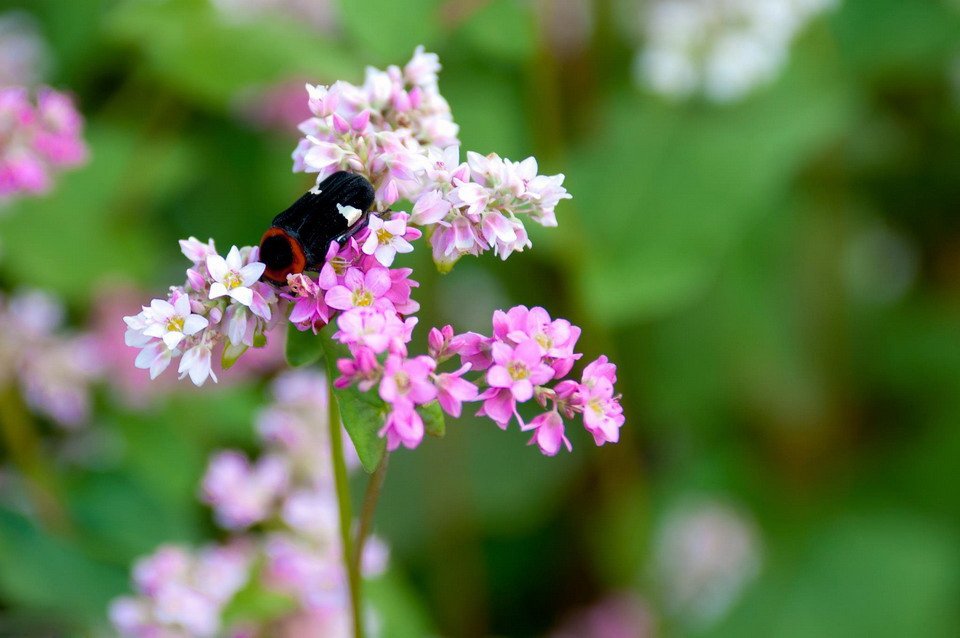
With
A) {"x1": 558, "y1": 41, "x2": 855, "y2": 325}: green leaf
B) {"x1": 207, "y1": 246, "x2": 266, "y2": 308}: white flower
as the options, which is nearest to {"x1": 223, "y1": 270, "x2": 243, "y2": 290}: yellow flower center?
{"x1": 207, "y1": 246, "x2": 266, "y2": 308}: white flower

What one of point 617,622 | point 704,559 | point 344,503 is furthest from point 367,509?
point 704,559

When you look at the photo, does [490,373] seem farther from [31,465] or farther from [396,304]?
[31,465]

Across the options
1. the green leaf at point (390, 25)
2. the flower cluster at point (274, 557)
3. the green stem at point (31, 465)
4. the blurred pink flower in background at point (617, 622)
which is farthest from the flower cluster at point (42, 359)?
the blurred pink flower in background at point (617, 622)

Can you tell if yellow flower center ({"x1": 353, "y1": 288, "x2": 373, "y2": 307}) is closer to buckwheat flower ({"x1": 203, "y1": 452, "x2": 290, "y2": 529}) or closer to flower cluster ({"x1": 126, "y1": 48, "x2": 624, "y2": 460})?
flower cluster ({"x1": 126, "y1": 48, "x2": 624, "y2": 460})

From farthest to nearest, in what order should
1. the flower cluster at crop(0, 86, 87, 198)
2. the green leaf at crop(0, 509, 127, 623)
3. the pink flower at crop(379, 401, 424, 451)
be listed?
the green leaf at crop(0, 509, 127, 623) → the flower cluster at crop(0, 86, 87, 198) → the pink flower at crop(379, 401, 424, 451)

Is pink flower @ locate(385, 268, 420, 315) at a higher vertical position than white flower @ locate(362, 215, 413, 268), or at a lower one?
lower

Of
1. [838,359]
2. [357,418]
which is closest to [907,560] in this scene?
[838,359]
